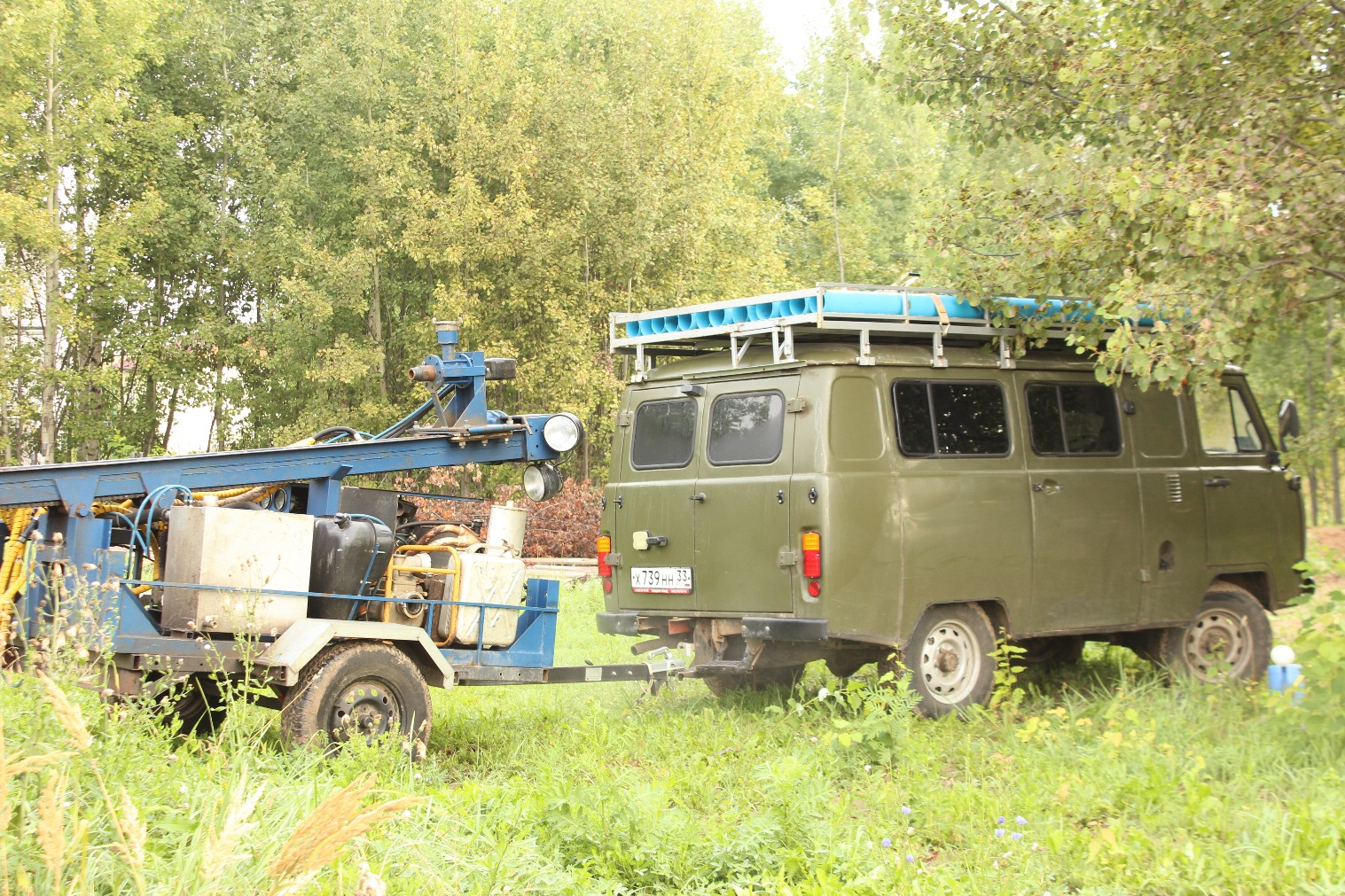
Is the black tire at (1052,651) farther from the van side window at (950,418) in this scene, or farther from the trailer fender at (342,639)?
the trailer fender at (342,639)

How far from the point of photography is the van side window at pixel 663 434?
7957 millimetres

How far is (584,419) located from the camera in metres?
22.2

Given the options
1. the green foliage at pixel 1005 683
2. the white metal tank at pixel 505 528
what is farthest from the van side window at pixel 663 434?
the green foliage at pixel 1005 683

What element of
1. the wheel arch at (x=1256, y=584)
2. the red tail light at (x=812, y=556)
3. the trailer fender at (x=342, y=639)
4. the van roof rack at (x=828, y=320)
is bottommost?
the trailer fender at (x=342, y=639)

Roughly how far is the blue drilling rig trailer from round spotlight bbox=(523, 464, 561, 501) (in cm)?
1

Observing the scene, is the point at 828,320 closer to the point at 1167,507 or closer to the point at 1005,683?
the point at 1005,683

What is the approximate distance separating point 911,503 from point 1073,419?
1.70 meters

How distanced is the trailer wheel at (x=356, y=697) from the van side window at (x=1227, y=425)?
235 inches

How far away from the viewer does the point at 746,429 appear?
753 cm

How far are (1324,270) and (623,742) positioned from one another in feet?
15.8

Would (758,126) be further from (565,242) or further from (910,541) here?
(910,541)

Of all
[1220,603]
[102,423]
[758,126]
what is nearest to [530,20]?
[758,126]

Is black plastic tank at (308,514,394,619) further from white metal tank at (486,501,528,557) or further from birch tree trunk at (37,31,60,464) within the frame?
birch tree trunk at (37,31,60,464)

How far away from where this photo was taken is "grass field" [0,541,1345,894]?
10.5 ft
